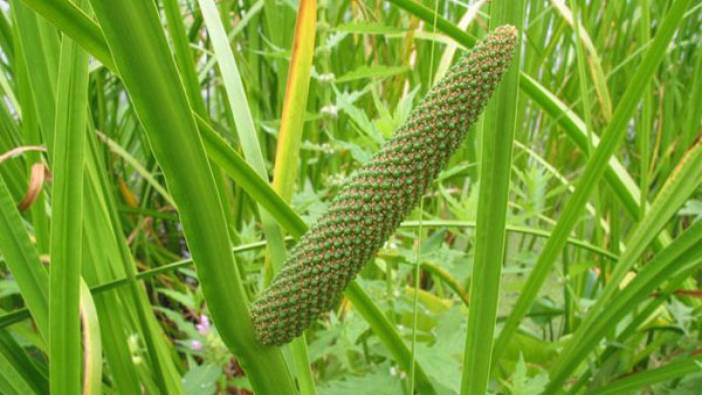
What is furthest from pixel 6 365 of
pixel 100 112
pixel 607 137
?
pixel 100 112

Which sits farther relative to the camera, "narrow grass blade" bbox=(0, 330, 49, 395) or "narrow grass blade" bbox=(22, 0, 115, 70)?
"narrow grass blade" bbox=(0, 330, 49, 395)

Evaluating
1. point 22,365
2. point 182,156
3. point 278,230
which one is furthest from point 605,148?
point 22,365

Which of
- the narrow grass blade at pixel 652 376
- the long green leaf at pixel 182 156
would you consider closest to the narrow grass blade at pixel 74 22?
the long green leaf at pixel 182 156

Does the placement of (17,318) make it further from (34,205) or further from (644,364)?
(644,364)

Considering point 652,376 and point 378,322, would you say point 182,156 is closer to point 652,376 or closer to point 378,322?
point 378,322

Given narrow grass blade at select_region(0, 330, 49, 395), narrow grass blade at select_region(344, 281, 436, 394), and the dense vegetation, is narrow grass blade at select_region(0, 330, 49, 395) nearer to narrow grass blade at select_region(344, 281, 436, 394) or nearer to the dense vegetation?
the dense vegetation

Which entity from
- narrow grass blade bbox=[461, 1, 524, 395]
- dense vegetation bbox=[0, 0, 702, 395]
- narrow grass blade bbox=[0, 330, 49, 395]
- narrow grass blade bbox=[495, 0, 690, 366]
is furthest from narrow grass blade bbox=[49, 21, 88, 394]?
narrow grass blade bbox=[495, 0, 690, 366]
